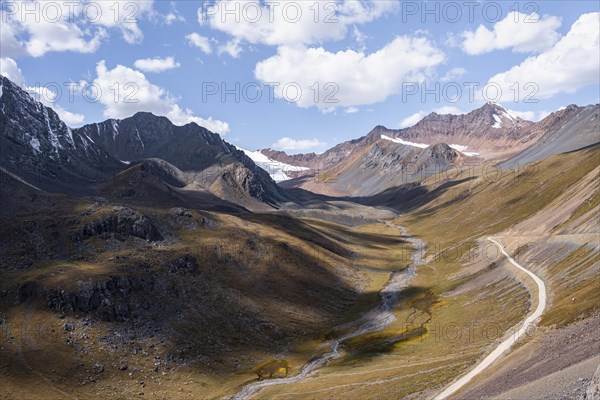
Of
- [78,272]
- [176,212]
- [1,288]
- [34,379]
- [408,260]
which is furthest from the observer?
[408,260]

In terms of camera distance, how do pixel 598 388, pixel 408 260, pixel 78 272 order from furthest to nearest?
pixel 408 260 → pixel 78 272 → pixel 598 388

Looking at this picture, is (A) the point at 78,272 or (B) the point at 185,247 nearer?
(A) the point at 78,272

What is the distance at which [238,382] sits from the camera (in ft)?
285

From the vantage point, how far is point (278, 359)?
9900 centimetres

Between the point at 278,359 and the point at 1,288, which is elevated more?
the point at 1,288

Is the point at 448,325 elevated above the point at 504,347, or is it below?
below

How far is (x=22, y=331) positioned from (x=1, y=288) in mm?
14900

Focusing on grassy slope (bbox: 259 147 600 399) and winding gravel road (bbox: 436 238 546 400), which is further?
grassy slope (bbox: 259 147 600 399)

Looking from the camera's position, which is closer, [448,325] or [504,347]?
[504,347]

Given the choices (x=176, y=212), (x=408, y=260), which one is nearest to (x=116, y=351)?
(x=176, y=212)

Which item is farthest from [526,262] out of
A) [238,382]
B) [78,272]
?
[78,272]

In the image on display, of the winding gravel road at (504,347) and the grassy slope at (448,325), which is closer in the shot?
the winding gravel road at (504,347)

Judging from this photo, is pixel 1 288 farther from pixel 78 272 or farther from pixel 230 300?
pixel 230 300

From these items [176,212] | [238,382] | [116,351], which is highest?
[176,212]
